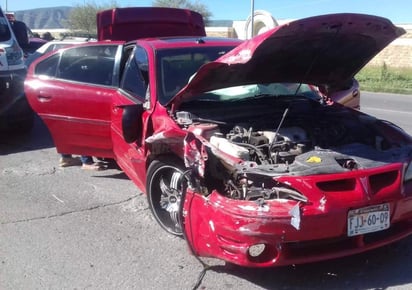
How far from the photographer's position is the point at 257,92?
5305 mm

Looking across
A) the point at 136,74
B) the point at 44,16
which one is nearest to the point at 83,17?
the point at 44,16

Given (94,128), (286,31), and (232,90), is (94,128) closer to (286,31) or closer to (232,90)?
(232,90)

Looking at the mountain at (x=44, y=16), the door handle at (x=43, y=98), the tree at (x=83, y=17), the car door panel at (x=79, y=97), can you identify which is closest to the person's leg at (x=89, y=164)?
the car door panel at (x=79, y=97)

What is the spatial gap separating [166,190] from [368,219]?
1779mm

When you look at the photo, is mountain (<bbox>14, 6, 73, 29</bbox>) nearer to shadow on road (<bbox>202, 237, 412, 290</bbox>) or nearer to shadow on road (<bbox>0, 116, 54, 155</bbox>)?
shadow on road (<bbox>0, 116, 54, 155</bbox>)

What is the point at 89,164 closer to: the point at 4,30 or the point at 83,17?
the point at 4,30

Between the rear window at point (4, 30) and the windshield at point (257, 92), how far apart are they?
543 cm

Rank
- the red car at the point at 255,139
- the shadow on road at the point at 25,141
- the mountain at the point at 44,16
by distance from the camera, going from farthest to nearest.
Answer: the mountain at the point at 44,16 < the shadow on road at the point at 25,141 < the red car at the point at 255,139

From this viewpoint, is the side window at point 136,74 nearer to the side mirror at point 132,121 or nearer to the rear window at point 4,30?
the side mirror at point 132,121

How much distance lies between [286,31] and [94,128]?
292 centimetres

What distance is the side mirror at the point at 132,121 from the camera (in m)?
4.99

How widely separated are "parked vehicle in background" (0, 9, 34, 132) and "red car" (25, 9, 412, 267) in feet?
8.31

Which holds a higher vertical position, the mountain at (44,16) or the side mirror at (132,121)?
the side mirror at (132,121)

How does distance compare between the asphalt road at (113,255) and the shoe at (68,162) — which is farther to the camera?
the shoe at (68,162)
